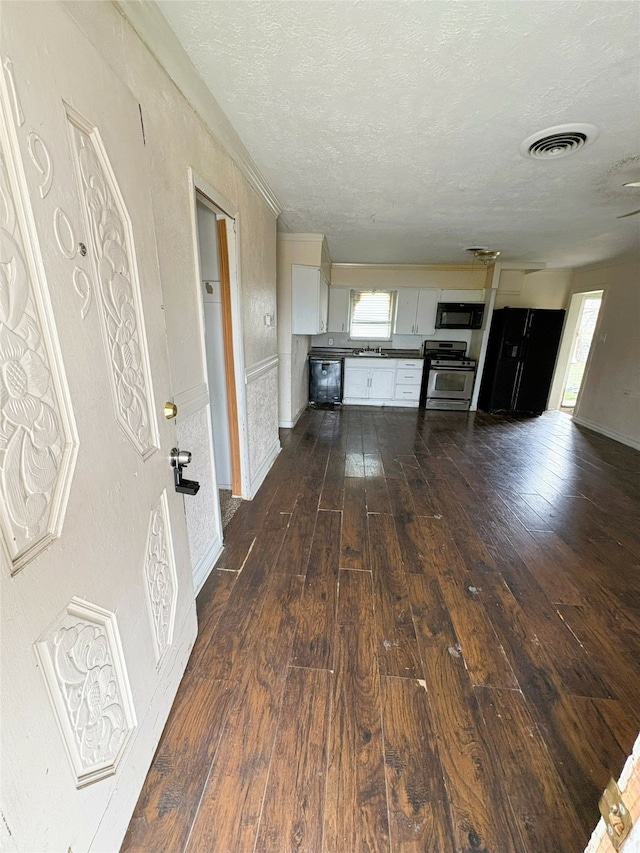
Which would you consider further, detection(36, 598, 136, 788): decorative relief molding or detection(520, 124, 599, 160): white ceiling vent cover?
detection(520, 124, 599, 160): white ceiling vent cover

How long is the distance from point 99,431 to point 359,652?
1.35 meters

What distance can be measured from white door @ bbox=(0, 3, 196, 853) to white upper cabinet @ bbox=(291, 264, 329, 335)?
3.23 metres

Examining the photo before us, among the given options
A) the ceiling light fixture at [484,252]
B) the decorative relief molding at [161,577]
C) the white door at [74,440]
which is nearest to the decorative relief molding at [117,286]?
the white door at [74,440]

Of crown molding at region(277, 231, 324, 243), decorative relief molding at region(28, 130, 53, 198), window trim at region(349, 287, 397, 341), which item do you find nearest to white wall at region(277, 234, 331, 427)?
crown molding at region(277, 231, 324, 243)

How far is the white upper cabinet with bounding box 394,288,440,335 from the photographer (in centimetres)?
565

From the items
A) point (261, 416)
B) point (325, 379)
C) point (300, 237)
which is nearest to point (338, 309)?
point (325, 379)

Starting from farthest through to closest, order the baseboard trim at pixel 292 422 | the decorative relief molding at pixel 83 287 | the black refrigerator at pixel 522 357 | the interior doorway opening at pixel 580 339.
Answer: the interior doorway opening at pixel 580 339 → the black refrigerator at pixel 522 357 → the baseboard trim at pixel 292 422 → the decorative relief molding at pixel 83 287

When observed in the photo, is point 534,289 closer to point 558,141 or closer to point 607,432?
point 607,432

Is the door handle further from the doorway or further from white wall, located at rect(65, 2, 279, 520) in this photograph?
the doorway

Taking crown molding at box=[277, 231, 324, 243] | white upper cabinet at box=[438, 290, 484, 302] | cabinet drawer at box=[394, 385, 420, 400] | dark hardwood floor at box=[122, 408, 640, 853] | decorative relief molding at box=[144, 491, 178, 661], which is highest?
crown molding at box=[277, 231, 324, 243]

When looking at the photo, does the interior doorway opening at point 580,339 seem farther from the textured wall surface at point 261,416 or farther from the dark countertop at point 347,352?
the textured wall surface at point 261,416

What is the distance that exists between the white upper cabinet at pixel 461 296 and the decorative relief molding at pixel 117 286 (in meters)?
5.69

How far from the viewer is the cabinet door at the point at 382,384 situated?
5715 mm

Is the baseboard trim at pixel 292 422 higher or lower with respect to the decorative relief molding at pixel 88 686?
lower
